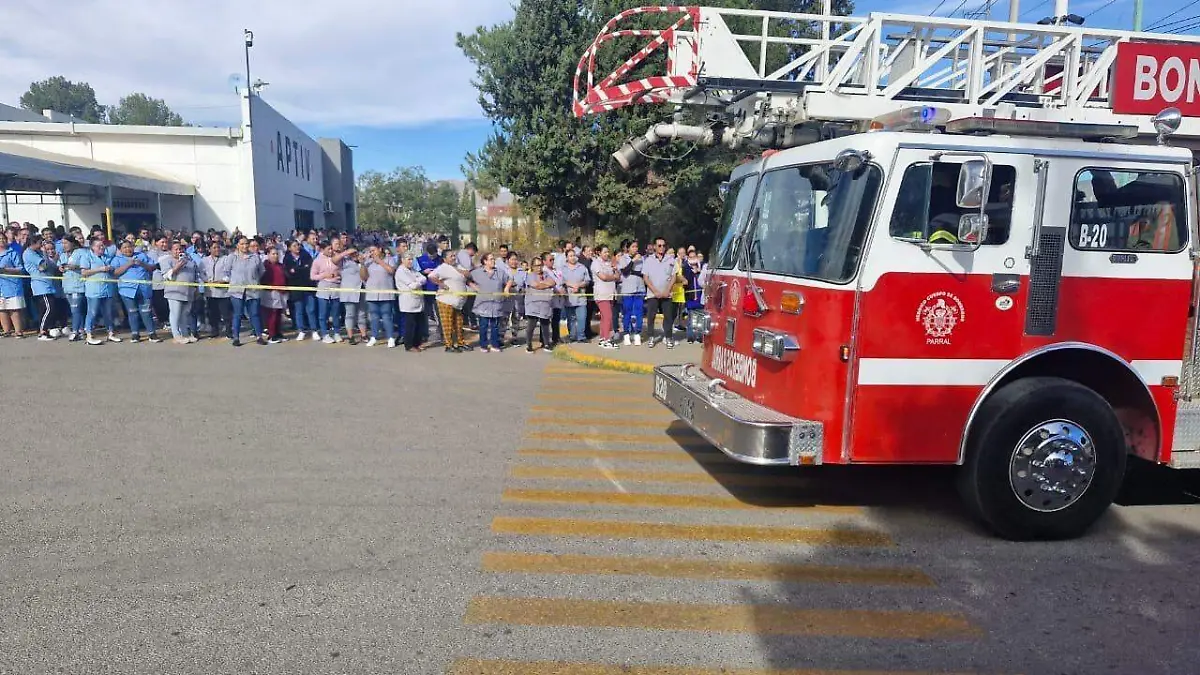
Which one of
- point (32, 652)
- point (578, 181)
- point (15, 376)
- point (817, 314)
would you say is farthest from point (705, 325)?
point (578, 181)

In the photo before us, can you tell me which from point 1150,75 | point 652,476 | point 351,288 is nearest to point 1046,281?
point 1150,75

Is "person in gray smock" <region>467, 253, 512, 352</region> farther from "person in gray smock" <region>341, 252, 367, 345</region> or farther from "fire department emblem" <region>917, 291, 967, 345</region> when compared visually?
"fire department emblem" <region>917, 291, 967, 345</region>

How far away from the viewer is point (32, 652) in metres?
3.62

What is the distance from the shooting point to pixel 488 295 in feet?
43.2

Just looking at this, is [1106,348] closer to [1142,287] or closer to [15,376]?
[1142,287]

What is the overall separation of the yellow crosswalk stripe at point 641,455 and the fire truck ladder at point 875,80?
2.73m

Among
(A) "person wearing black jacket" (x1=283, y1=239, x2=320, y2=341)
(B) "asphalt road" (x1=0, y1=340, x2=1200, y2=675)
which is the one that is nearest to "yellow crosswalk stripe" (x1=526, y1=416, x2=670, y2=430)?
(B) "asphalt road" (x1=0, y1=340, x2=1200, y2=675)

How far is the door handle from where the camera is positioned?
4.88 m

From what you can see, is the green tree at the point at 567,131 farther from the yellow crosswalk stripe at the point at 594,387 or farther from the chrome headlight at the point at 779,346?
the chrome headlight at the point at 779,346

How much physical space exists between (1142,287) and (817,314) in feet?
6.84

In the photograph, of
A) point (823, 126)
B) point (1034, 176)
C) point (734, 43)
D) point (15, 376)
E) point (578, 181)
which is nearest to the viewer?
point (1034, 176)

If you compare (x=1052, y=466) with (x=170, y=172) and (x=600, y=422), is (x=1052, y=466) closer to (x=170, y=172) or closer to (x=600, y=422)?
(x=600, y=422)

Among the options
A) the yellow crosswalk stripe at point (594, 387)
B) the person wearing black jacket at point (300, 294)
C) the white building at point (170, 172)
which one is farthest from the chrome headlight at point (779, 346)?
the white building at point (170, 172)

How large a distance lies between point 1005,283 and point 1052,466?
120 centimetres
